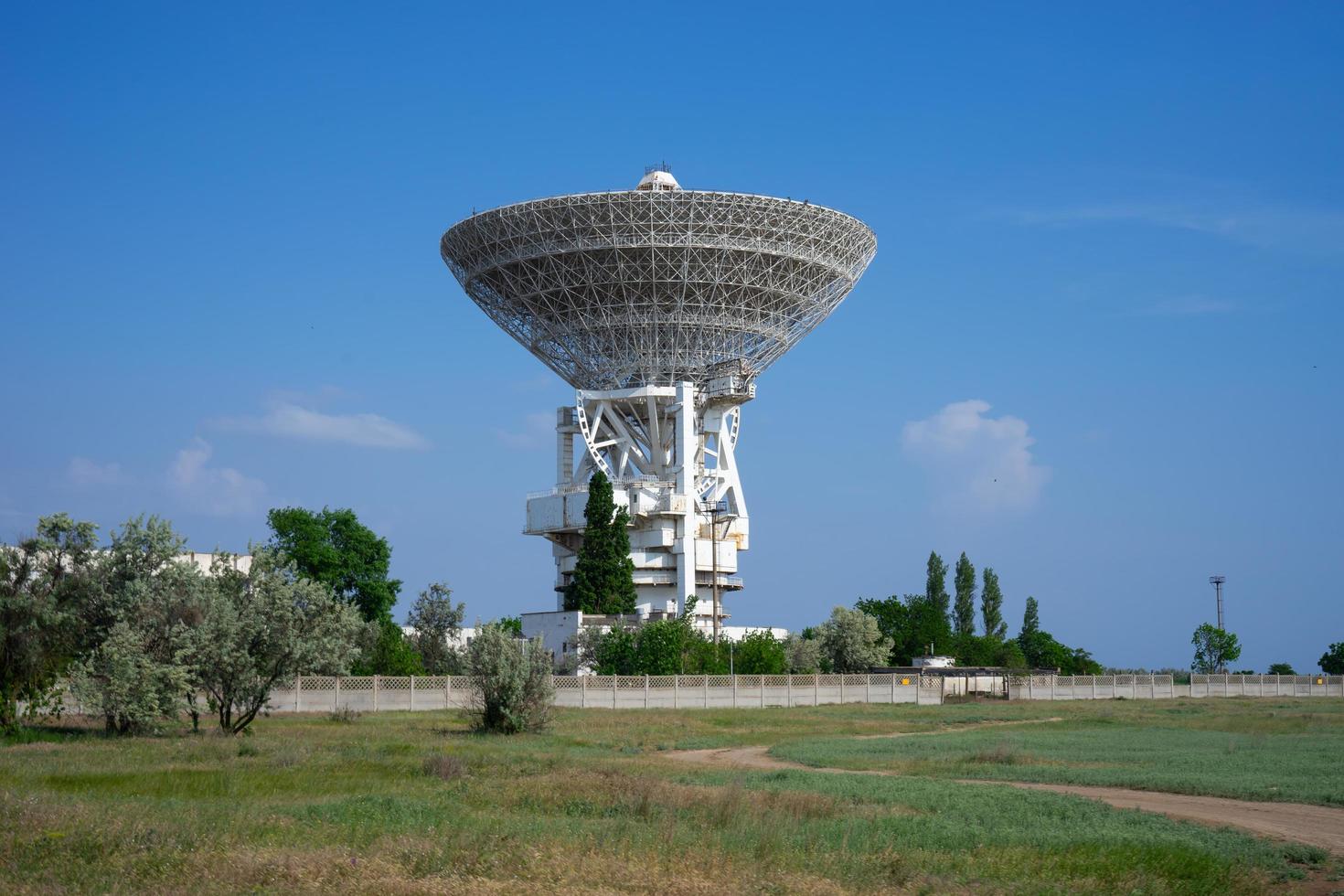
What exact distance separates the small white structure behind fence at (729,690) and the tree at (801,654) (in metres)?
11.5

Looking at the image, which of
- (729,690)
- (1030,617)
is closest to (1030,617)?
(1030,617)

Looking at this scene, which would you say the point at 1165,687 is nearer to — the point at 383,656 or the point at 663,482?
the point at 663,482

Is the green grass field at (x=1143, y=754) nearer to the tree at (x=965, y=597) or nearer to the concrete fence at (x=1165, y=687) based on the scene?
the concrete fence at (x=1165, y=687)

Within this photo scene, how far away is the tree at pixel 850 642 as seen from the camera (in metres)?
88.9

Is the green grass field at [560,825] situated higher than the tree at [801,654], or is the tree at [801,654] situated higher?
the tree at [801,654]

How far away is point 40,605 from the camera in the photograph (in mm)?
34656

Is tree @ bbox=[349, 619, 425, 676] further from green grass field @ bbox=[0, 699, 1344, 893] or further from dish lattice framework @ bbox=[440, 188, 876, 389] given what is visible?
green grass field @ bbox=[0, 699, 1344, 893]

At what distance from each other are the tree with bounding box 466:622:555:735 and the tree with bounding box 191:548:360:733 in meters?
3.93

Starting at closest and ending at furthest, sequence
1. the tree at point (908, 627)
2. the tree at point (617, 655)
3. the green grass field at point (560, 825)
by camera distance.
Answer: the green grass field at point (560, 825)
the tree at point (617, 655)
the tree at point (908, 627)

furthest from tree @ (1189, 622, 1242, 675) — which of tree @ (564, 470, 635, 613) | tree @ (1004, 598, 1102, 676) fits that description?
tree @ (564, 470, 635, 613)

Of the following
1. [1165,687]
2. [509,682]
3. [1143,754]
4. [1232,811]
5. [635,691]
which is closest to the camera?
[1232,811]

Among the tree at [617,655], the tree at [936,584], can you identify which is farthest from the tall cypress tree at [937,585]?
the tree at [617,655]

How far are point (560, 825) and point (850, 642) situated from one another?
71.6 m

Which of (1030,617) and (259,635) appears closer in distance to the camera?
(259,635)
